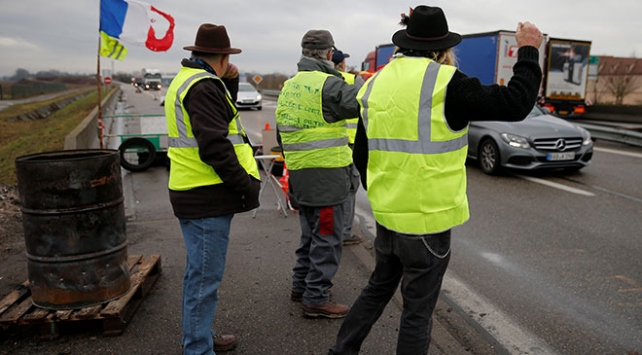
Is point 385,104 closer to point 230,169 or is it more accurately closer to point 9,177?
point 230,169

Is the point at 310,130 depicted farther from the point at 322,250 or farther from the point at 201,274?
the point at 201,274

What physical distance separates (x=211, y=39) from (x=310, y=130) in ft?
3.52

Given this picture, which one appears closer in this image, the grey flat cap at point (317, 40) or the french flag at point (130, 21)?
the grey flat cap at point (317, 40)

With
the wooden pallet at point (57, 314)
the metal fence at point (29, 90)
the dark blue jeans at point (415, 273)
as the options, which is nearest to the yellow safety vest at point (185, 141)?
the dark blue jeans at point (415, 273)

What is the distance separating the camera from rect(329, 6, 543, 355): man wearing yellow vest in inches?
94.8

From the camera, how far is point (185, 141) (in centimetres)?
293

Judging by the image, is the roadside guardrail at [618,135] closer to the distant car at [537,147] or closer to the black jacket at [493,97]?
the distant car at [537,147]

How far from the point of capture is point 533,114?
35.9 ft

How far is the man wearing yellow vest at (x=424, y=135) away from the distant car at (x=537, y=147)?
755 centimetres

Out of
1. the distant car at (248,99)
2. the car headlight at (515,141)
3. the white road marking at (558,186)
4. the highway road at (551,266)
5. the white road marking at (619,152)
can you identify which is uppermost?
the distant car at (248,99)

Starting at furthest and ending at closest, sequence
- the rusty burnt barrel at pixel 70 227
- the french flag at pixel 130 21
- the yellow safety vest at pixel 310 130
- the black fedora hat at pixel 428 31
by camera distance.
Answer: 1. the french flag at pixel 130 21
2. the yellow safety vest at pixel 310 130
3. the rusty burnt barrel at pixel 70 227
4. the black fedora hat at pixel 428 31

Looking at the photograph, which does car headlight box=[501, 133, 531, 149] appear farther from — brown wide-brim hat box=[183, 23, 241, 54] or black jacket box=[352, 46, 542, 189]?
brown wide-brim hat box=[183, 23, 241, 54]

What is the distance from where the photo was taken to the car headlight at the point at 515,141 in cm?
971

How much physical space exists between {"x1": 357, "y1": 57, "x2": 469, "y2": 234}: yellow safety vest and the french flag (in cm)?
670
